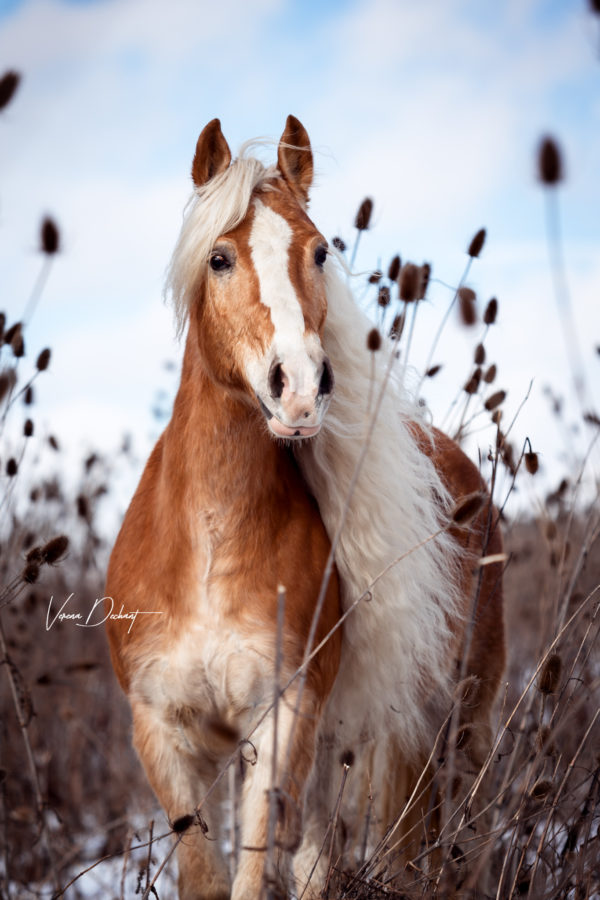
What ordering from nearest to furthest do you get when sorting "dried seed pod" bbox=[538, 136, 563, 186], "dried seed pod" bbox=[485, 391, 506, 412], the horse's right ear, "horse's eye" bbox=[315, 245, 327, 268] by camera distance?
"dried seed pod" bbox=[538, 136, 563, 186] → "horse's eye" bbox=[315, 245, 327, 268] → the horse's right ear → "dried seed pod" bbox=[485, 391, 506, 412]

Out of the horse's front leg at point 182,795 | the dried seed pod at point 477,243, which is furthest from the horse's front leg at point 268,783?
the dried seed pod at point 477,243

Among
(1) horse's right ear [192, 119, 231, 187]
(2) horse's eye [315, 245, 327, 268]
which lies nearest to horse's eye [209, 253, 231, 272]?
(2) horse's eye [315, 245, 327, 268]

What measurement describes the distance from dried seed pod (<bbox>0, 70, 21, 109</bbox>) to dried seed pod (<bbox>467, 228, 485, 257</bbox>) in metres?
1.53

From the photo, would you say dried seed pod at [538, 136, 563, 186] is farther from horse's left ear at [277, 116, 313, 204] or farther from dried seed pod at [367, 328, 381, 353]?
horse's left ear at [277, 116, 313, 204]

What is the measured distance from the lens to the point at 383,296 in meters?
2.92

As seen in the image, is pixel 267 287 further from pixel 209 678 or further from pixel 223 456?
pixel 209 678

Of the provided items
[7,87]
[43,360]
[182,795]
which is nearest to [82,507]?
[43,360]

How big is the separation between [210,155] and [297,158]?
30cm

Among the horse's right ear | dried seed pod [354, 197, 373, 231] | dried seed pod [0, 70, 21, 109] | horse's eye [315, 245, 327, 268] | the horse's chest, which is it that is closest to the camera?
dried seed pod [0, 70, 21, 109]

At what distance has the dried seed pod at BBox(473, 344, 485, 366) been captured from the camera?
9.15ft

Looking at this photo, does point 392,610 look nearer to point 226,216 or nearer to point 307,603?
point 307,603

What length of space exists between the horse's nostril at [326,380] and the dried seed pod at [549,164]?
0.66 meters

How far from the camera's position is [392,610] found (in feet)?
8.35

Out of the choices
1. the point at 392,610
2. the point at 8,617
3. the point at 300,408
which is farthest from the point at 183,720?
the point at 8,617
